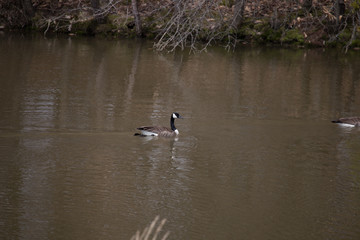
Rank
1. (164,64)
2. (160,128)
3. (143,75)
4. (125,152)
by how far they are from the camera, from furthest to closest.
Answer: (164,64)
(143,75)
(160,128)
(125,152)

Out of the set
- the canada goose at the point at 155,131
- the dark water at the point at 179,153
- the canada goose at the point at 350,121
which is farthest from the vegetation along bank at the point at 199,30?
the canada goose at the point at 155,131

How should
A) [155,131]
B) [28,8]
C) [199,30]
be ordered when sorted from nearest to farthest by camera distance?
[155,131] < [199,30] < [28,8]

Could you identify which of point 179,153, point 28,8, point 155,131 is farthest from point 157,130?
point 28,8

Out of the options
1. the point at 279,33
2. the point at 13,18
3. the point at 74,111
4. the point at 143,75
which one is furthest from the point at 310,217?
the point at 13,18

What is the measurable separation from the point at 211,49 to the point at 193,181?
19.8 m

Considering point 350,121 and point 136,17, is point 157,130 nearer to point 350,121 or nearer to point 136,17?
point 350,121

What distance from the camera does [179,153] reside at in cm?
1372

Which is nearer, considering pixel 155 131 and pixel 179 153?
pixel 179 153

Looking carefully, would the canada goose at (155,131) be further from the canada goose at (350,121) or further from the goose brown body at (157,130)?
the canada goose at (350,121)

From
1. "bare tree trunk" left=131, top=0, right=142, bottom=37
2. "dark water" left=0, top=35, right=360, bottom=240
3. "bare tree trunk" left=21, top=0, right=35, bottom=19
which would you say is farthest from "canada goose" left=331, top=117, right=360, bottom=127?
"bare tree trunk" left=21, top=0, right=35, bottom=19

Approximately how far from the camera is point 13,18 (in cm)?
3575

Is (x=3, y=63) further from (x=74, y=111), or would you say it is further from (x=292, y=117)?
(x=292, y=117)

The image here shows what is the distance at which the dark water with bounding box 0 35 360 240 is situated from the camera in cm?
998

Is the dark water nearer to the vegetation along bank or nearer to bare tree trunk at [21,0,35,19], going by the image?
the vegetation along bank
